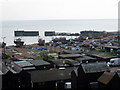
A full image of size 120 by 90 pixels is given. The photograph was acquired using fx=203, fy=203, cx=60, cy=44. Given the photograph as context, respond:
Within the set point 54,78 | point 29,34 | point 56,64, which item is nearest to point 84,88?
point 54,78

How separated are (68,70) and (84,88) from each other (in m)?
2.59

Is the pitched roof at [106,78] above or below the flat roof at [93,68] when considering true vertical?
below

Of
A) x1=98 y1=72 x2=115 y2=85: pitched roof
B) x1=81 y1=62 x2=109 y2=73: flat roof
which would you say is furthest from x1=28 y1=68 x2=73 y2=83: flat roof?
x1=98 y1=72 x2=115 y2=85: pitched roof

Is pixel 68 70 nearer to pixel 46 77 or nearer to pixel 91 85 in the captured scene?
pixel 46 77

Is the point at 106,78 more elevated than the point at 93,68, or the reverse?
the point at 93,68

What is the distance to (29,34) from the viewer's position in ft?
156

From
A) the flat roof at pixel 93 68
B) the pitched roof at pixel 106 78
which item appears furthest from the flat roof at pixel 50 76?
the pitched roof at pixel 106 78

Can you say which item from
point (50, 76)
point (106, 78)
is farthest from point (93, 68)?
point (50, 76)

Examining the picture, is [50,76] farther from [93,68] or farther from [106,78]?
[106,78]

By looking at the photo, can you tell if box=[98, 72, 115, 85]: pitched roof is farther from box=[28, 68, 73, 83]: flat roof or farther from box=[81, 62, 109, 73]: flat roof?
box=[28, 68, 73, 83]: flat roof

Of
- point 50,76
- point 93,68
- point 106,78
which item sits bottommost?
point 50,76

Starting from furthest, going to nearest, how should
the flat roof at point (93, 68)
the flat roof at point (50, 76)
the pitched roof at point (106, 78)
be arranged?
the flat roof at point (50, 76) < the flat roof at point (93, 68) < the pitched roof at point (106, 78)

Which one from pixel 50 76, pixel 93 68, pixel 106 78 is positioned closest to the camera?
pixel 106 78

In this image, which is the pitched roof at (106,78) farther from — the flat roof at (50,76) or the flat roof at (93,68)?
the flat roof at (50,76)
